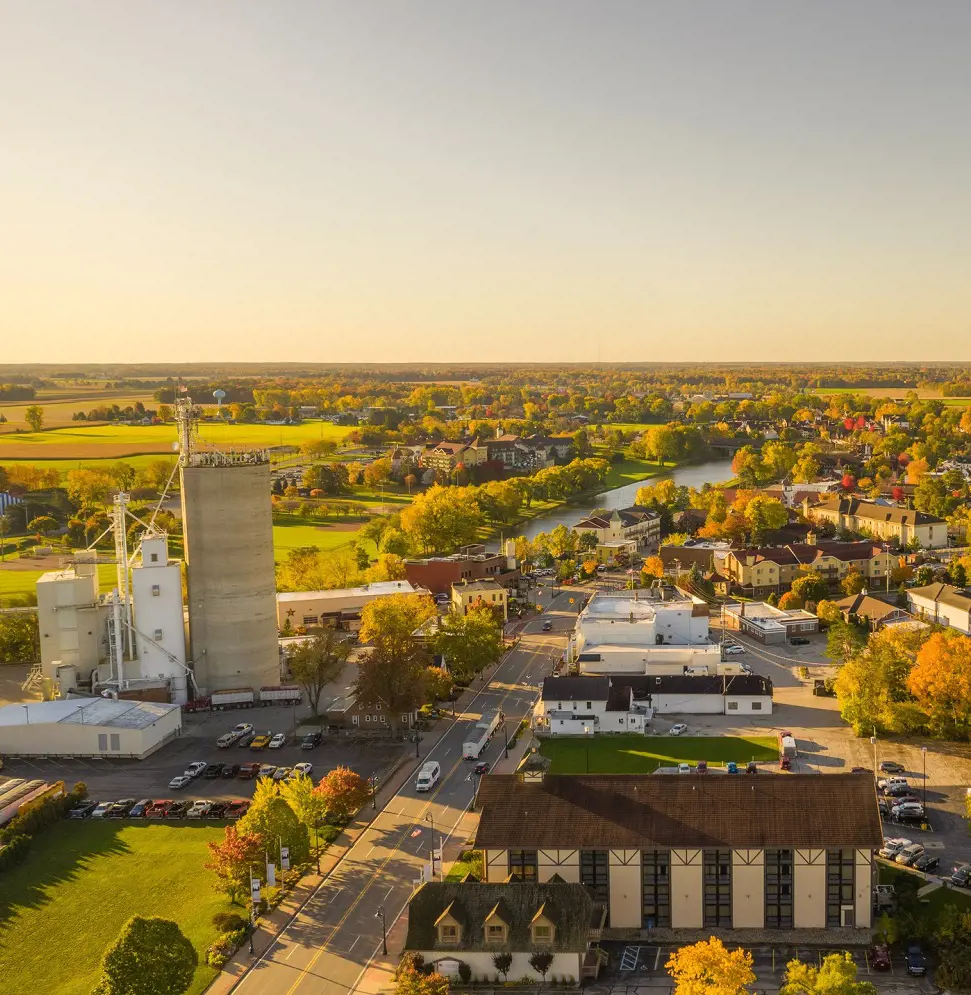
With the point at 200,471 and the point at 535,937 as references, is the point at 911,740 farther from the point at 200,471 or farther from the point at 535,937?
the point at 200,471

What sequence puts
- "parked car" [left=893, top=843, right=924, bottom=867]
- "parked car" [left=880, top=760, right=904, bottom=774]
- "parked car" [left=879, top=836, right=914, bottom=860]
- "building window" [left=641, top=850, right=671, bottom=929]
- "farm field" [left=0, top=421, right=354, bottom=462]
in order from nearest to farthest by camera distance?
"building window" [left=641, top=850, right=671, bottom=929]
"parked car" [left=893, top=843, right=924, bottom=867]
"parked car" [left=879, top=836, right=914, bottom=860]
"parked car" [left=880, top=760, right=904, bottom=774]
"farm field" [left=0, top=421, right=354, bottom=462]

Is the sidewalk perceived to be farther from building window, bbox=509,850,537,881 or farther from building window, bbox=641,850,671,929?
building window, bbox=641,850,671,929

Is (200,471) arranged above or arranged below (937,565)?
above

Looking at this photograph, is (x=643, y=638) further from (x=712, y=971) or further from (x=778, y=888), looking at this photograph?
(x=712, y=971)

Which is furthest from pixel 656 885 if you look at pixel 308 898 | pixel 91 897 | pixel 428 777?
pixel 91 897

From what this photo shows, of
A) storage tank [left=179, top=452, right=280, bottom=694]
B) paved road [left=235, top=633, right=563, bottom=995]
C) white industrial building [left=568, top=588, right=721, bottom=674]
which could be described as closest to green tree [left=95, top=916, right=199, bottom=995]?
paved road [left=235, top=633, right=563, bottom=995]

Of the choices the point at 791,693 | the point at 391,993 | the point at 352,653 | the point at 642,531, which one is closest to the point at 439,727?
the point at 352,653

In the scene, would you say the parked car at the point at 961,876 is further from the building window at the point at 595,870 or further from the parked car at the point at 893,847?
the building window at the point at 595,870
